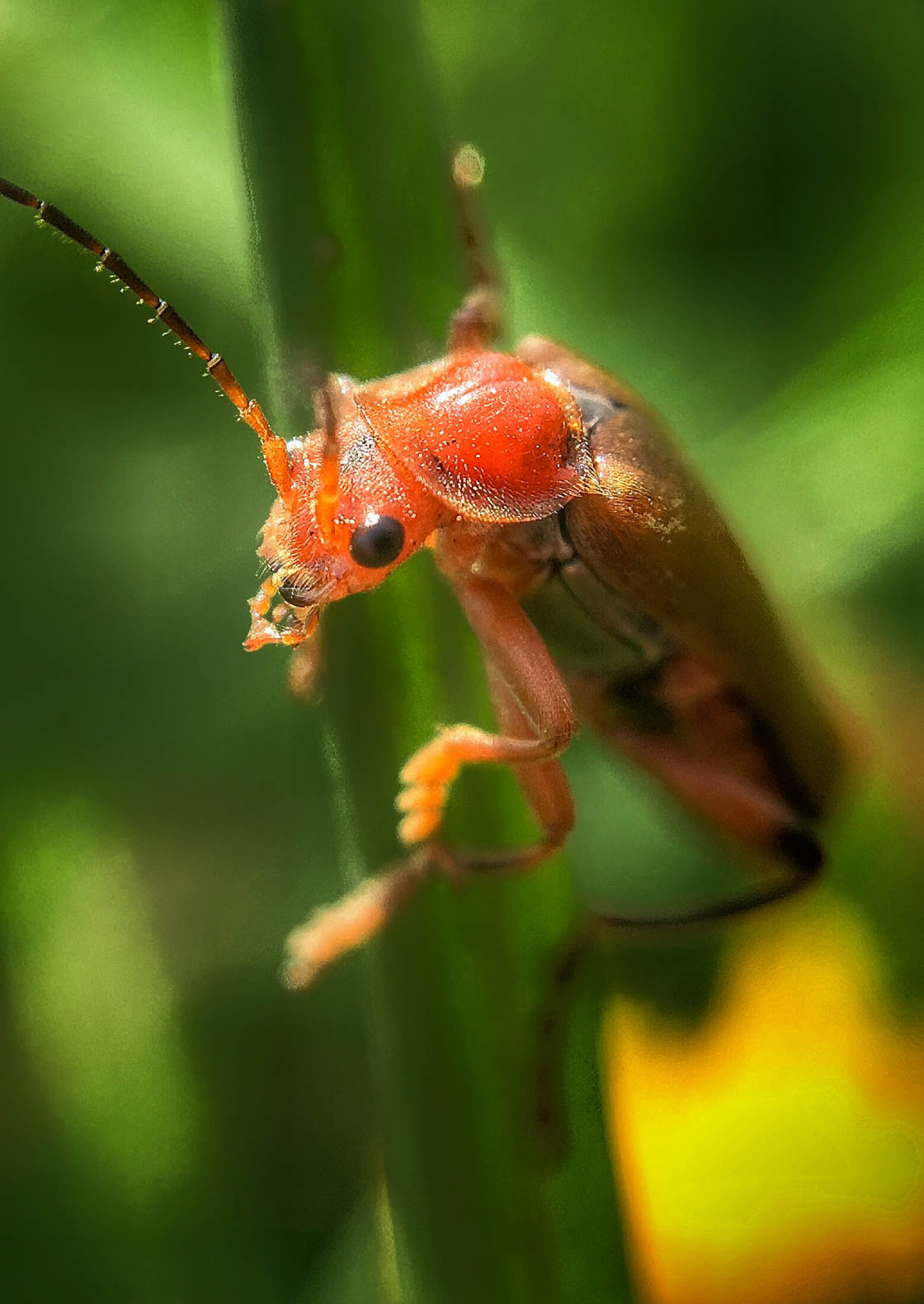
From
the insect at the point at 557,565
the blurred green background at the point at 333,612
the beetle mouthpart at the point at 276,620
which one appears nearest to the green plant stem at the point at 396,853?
the blurred green background at the point at 333,612

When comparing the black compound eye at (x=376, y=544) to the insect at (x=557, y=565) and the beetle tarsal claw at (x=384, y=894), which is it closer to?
the insect at (x=557, y=565)

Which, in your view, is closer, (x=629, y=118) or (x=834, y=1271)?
(x=834, y=1271)

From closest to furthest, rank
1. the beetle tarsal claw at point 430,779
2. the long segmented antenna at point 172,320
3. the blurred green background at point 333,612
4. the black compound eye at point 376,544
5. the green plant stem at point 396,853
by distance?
the green plant stem at point 396,853
the beetle tarsal claw at point 430,779
the long segmented antenna at point 172,320
the black compound eye at point 376,544
the blurred green background at point 333,612

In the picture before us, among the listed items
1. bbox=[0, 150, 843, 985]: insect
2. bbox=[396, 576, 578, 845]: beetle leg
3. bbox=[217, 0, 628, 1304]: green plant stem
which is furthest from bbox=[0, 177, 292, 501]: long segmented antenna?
bbox=[217, 0, 628, 1304]: green plant stem

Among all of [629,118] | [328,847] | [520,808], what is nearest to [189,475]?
[328,847]

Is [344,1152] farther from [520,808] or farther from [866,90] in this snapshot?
[866,90]

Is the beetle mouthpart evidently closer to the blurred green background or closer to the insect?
the insect
